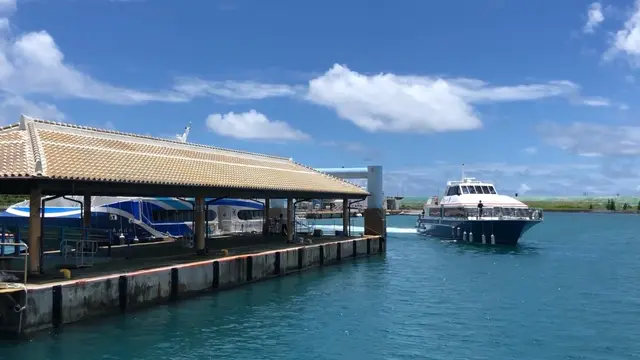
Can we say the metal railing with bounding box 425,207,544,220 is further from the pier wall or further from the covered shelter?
the pier wall

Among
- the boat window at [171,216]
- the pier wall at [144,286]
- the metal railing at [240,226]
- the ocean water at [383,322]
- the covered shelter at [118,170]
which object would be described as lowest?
the ocean water at [383,322]

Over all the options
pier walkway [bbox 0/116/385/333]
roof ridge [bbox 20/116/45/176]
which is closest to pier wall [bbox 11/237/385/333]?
pier walkway [bbox 0/116/385/333]

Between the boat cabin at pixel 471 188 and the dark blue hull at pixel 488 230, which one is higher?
the boat cabin at pixel 471 188

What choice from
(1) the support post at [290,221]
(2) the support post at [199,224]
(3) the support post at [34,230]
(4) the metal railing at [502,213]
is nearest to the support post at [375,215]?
(4) the metal railing at [502,213]

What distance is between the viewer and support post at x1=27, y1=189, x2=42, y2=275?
68.0 ft

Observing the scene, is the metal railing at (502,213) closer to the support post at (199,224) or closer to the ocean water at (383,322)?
the ocean water at (383,322)

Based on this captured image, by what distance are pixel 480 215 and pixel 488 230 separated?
5.38ft

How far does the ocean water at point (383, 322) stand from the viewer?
58.9ft

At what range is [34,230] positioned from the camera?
68.1ft

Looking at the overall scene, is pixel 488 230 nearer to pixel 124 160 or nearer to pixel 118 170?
pixel 124 160

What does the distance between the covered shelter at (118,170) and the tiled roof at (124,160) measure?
0.03 meters

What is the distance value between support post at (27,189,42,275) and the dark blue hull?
42434 millimetres

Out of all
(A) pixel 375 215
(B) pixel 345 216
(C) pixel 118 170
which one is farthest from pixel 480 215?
(C) pixel 118 170

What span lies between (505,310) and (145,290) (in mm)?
14272
